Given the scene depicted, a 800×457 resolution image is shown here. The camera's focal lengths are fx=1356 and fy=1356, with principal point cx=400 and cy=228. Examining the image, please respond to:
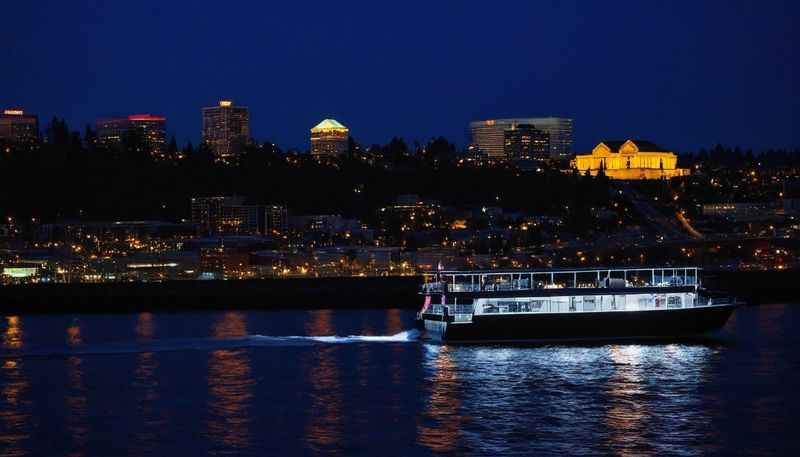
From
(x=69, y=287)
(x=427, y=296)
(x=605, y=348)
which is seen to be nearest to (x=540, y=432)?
(x=605, y=348)

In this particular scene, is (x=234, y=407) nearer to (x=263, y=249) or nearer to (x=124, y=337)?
(x=124, y=337)

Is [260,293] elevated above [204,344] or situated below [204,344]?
above

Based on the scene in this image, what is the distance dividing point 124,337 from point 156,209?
96.8m

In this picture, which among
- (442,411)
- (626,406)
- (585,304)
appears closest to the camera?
(442,411)

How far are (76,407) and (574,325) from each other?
2442cm

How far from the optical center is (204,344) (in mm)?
59906

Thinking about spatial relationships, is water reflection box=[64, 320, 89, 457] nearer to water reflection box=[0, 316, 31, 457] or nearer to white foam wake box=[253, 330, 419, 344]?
water reflection box=[0, 316, 31, 457]

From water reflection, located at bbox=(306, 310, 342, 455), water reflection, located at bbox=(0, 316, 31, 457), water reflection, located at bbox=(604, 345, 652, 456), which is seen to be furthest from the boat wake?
water reflection, located at bbox=(604, 345, 652, 456)

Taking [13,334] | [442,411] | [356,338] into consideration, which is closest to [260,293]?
[13,334]

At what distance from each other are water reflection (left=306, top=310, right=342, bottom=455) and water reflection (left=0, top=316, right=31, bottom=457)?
8.02 meters

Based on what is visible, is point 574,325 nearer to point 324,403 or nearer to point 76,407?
point 324,403

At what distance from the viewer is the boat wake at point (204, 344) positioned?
188 ft

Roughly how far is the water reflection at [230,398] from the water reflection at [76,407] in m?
3.65

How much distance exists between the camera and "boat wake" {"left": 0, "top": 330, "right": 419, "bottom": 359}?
57.3m
